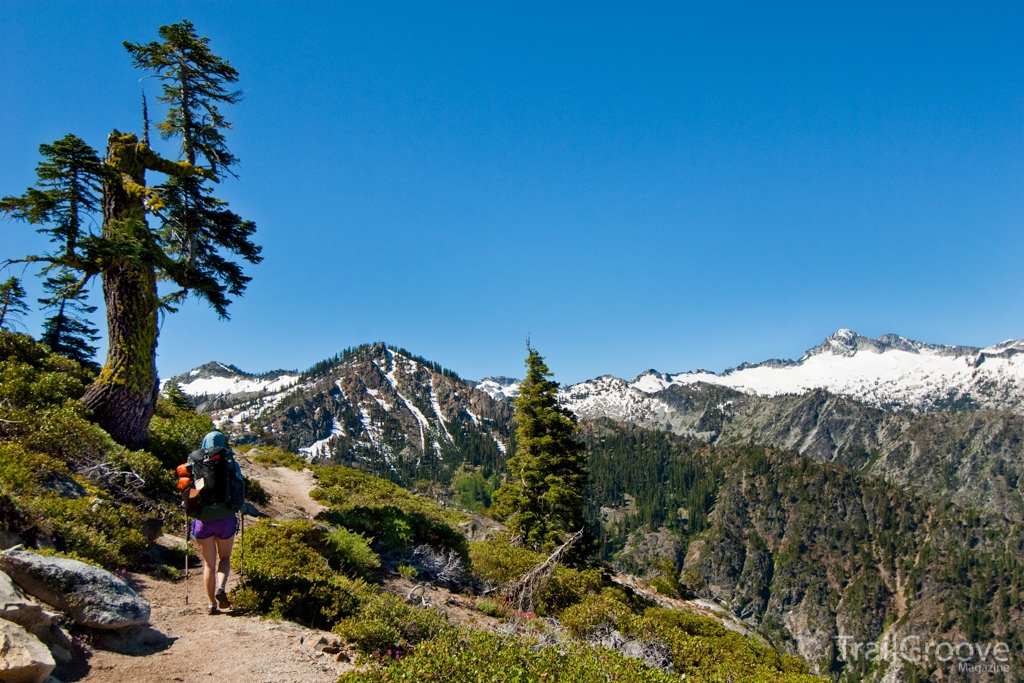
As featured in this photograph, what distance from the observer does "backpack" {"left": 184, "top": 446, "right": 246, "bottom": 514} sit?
287 inches

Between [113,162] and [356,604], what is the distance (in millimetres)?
13525

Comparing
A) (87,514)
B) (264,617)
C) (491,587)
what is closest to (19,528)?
(87,514)

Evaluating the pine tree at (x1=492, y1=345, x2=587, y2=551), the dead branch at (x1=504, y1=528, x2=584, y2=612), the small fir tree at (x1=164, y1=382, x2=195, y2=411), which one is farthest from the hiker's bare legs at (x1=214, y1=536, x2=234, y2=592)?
the small fir tree at (x1=164, y1=382, x2=195, y2=411)

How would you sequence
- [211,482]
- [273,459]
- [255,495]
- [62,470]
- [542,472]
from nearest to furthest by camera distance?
[211,482], [62,470], [255,495], [542,472], [273,459]

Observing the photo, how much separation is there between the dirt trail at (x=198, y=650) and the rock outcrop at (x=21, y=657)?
0.85 meters

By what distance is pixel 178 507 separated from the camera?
11883mm

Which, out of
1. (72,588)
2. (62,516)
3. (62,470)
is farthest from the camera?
(62,470)

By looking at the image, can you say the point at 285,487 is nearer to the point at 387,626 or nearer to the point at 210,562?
the point at 210,562

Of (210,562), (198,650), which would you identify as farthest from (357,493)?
(198,650)

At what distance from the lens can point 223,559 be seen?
25.0ft

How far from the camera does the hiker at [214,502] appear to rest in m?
7.29

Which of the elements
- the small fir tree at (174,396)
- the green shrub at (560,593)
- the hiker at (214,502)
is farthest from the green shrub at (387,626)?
the small fir tree at (174,396)

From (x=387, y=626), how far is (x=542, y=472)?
61.4ft

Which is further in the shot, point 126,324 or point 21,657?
point 126,324
